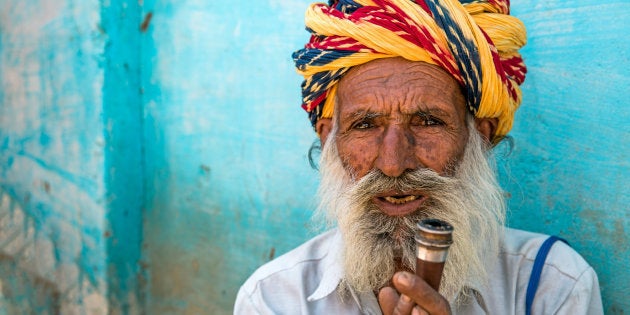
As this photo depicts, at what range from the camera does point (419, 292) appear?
52.9 inches

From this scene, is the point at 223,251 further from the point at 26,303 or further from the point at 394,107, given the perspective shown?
the point at 394,107

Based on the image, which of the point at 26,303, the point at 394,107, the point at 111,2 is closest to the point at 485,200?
the point at 394,107

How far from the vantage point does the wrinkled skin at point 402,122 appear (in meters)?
1.97

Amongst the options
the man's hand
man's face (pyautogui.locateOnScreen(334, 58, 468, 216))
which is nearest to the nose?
man's face (pyautogui.locateOnScreen(334, 58, 468, 216))

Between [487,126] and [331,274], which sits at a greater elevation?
[487,126]

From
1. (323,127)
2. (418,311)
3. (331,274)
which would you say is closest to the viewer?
(418,311)

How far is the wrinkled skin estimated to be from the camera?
77.7 inches

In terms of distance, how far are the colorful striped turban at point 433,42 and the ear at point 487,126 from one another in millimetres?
28

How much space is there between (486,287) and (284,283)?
720mm

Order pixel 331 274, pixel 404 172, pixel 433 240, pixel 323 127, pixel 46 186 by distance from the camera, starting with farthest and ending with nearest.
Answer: pixel 46 186 < pixel 323 127 < pixel 331 274 < pixel 404 172 < pixel 433 240

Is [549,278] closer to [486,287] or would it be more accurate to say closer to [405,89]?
[486,287]

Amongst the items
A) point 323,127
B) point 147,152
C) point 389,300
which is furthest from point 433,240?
point 147,152

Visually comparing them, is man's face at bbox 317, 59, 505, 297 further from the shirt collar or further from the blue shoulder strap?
the blue shoulder strap

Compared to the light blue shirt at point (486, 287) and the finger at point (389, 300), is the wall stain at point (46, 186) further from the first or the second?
the finger at point (389, 300)
